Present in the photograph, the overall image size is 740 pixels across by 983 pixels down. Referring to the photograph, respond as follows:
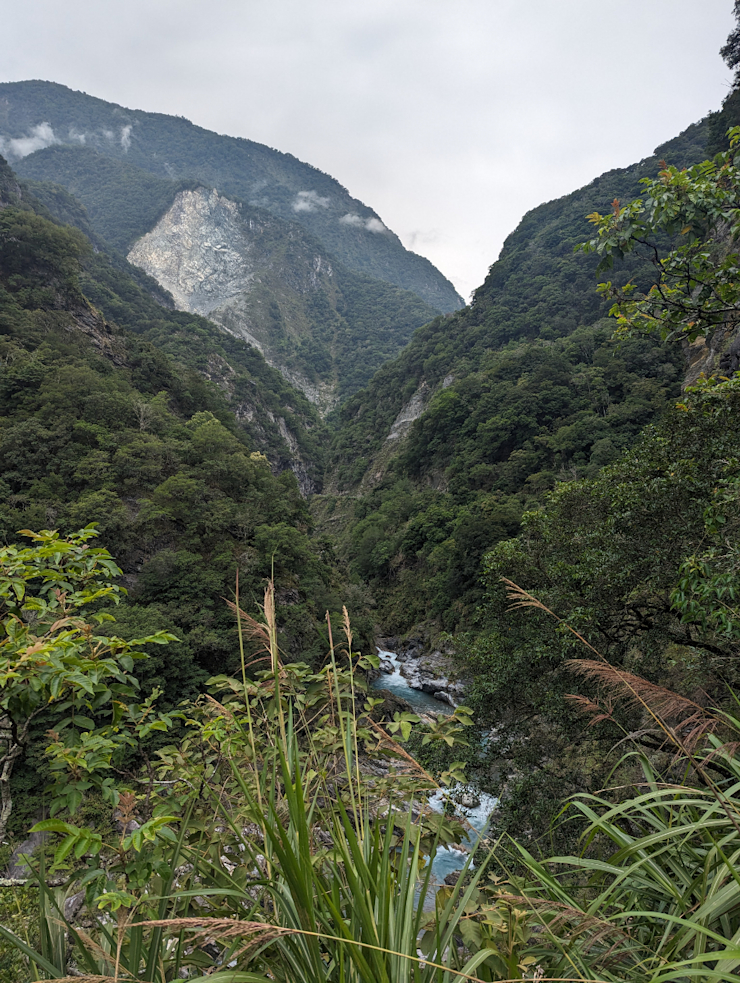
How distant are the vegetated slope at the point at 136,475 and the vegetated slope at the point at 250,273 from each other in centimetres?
6934

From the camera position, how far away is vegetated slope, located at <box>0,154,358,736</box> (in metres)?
17.1

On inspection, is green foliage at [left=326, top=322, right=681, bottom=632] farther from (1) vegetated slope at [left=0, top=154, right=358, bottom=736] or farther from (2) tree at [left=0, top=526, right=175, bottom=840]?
(2) tree at [left=0, top=526, right=175, bottom=840]

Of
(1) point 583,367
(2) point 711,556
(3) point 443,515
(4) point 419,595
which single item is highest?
(1) point 583,367

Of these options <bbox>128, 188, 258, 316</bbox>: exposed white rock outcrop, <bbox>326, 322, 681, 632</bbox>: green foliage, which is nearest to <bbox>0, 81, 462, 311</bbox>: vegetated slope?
<bbox>128, 188, 258, 316</bbox>: exposed white rock outcrop

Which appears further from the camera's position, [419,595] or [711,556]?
[419,595]

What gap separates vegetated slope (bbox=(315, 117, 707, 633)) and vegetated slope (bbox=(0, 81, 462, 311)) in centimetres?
11309

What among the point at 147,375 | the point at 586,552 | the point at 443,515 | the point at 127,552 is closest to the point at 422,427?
the point at 443,515

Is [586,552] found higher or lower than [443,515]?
higher

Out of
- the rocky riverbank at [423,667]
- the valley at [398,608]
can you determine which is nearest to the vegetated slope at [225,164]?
the valley at [398,608]

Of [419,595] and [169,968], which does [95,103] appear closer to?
[419,595]

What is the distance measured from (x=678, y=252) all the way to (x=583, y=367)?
3685 cm

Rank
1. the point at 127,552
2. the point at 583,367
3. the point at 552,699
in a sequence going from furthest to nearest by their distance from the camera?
the point at 583,367 < the point at 127,552 < the point at 552,699

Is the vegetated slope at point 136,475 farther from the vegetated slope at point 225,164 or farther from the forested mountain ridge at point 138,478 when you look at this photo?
the vegetated slope at point 225,164

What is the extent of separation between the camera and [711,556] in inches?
164
